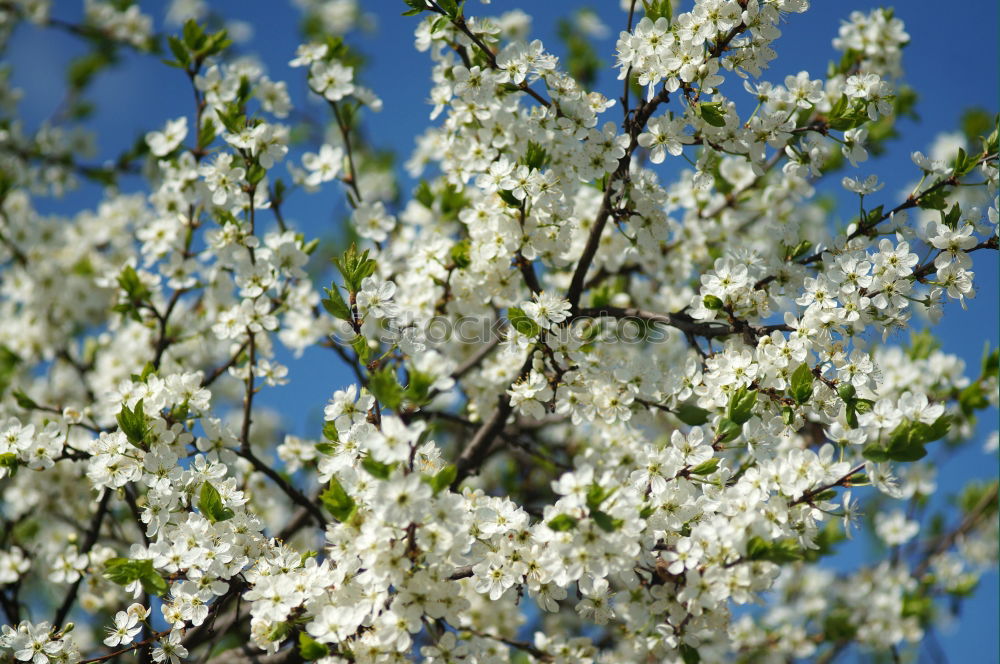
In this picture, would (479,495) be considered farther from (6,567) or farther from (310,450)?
(6,567)

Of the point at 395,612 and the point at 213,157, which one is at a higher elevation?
the point at 213,157

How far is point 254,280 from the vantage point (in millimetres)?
4703

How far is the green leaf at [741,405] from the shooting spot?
358 cm

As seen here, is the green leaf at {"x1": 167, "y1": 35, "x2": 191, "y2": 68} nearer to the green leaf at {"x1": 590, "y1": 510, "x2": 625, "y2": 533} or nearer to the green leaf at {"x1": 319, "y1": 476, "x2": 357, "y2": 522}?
the green leaf at {"x1": 319, "y1": 476, "x2": 357, "y2": 522}

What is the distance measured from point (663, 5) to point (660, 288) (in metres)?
2.71

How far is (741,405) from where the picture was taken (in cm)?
358

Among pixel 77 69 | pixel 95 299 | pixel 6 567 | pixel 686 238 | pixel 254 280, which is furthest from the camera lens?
pixel 77 69

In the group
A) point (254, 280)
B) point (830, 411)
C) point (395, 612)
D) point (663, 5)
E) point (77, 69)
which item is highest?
point (77, 69)

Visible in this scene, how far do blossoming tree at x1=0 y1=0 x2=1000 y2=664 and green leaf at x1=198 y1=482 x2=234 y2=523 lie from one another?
0.02 metres

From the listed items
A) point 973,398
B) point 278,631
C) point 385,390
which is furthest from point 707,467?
point 973,398

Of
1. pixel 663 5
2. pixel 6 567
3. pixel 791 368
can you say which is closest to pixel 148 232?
pixel 6 567

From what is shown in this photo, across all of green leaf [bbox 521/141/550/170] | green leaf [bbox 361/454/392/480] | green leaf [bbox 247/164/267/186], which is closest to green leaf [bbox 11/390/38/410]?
green leaf [bbox 247/164/267/186]

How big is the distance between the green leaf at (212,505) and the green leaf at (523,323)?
172cm

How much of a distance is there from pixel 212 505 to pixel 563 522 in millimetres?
1741
